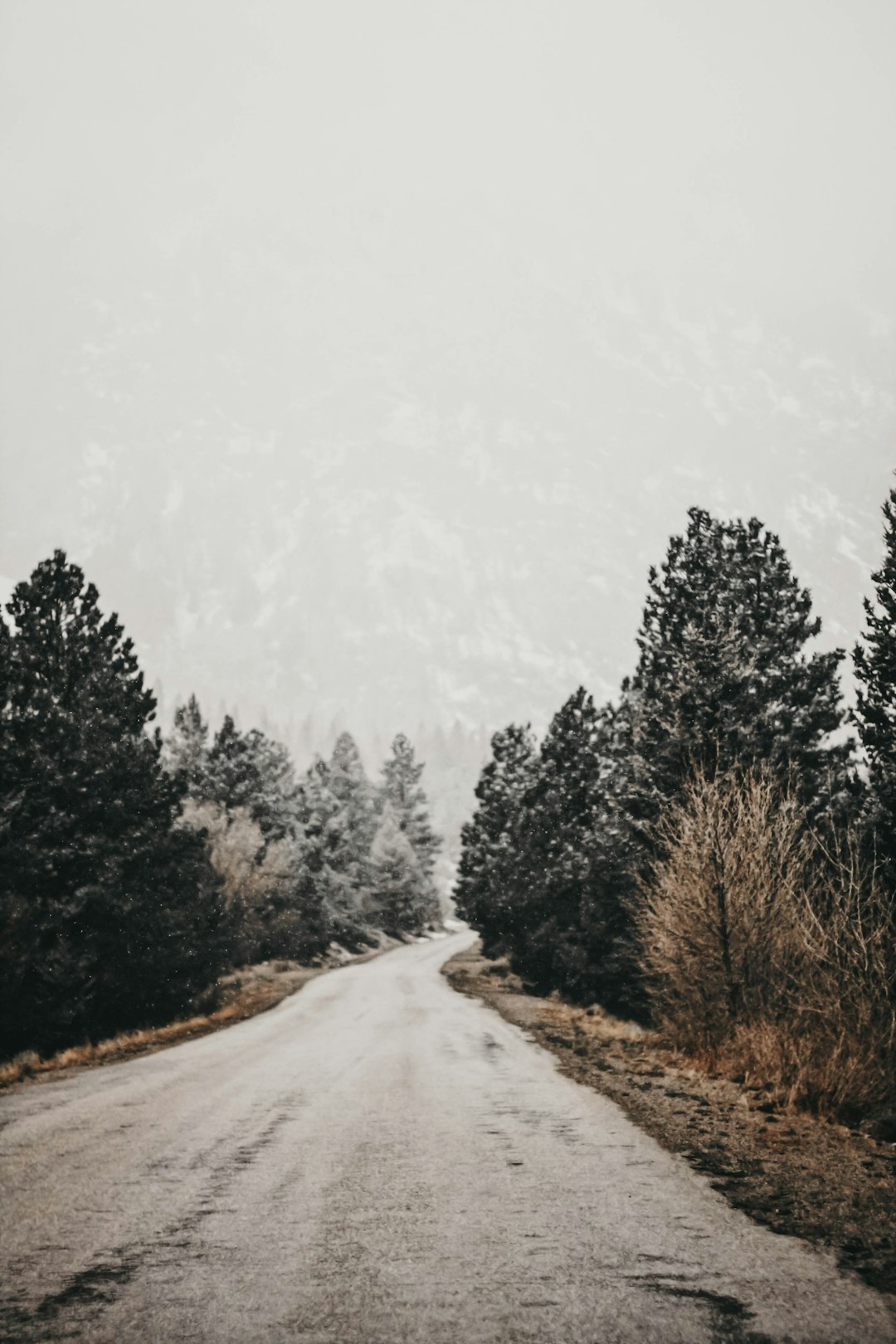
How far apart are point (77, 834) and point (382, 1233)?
820 inches

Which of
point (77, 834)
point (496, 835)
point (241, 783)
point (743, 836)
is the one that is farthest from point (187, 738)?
point (743, 836)

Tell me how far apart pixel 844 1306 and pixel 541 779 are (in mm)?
40385

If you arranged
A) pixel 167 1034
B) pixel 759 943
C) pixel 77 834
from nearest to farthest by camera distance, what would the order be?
pixel 759 943
pixel 77 834
pixel 167 1034

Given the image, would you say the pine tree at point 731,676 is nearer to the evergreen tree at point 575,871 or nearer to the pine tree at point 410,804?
the evergreen tree at point 575,871

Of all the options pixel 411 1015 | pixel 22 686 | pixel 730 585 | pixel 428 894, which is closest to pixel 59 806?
pixel 22 686

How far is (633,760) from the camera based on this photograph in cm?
2597

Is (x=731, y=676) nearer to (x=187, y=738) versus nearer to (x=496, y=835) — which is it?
(x=496, y=835)

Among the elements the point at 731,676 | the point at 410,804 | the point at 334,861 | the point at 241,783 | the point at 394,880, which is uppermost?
the point at 410,804

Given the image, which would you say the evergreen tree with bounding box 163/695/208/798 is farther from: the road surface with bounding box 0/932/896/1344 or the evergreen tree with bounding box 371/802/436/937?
the road surface with bounding box 0/932/896/1344

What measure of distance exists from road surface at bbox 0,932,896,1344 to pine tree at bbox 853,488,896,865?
460 inches

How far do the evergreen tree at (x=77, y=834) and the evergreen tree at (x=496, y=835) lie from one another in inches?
1099

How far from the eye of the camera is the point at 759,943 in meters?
17.5

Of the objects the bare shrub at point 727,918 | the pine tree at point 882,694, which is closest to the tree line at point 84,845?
the bare shrub at point 727,918

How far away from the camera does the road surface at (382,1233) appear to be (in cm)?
477
